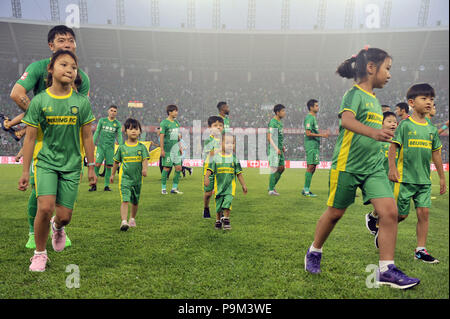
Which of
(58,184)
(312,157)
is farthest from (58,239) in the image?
(312,157)

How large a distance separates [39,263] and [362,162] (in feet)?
10.8

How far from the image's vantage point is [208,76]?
33438mm

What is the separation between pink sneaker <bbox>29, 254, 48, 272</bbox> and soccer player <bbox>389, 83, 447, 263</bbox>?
3837mm

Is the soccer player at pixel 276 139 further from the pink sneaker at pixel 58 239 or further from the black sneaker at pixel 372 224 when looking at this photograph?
the pink sneaker at pixel 58 239

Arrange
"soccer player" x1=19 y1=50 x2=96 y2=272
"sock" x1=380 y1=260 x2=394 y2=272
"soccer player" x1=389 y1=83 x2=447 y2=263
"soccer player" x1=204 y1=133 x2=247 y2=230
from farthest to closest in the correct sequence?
"soccer player" x1=204 y1=133 x2=247 y2=230, "soccer player" x1=389 y1=83 x2=447 y2=263, "soccer player" x1=19 y1=50 x2=96 y2=272, "sock" x1=380 y1=260 x2=394 y2=272

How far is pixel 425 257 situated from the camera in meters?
3.54

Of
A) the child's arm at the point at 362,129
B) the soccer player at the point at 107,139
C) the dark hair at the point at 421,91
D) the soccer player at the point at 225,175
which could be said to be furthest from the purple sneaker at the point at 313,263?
the soccer player at the point at 107,139

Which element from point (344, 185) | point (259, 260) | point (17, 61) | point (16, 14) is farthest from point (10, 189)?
point (16, 14)

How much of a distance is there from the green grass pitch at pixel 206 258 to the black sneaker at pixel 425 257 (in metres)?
0.08

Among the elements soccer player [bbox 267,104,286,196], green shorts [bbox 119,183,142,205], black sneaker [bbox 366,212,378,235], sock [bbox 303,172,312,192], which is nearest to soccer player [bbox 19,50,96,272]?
green shorts [bbox 119,183,142,205]

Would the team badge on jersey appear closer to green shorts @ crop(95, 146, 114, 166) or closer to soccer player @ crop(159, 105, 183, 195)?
soccer player @ crop(159, 105, 183, 195)

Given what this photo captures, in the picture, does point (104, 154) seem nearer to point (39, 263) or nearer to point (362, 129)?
point (39, 263)

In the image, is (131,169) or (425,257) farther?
(131,169)

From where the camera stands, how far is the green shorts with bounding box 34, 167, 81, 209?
2955 millimetres
